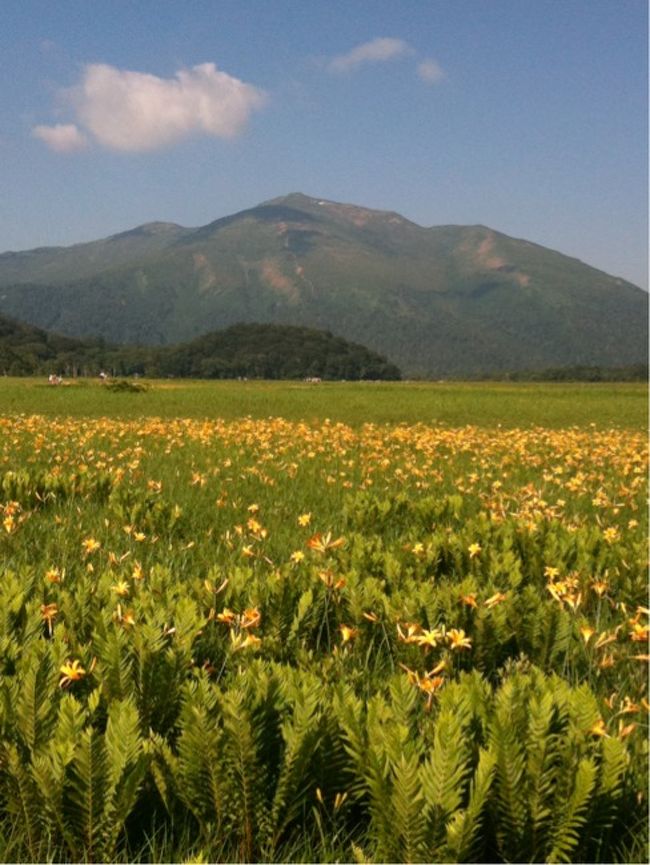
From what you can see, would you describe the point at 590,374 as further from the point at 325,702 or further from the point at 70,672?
the point at 70,672

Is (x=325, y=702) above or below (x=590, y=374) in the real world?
below

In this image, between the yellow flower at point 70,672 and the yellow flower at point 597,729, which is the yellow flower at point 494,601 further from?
the yellow flower at point 70,672

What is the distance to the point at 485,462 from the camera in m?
11.0

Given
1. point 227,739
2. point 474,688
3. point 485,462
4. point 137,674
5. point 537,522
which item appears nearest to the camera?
point 227,739

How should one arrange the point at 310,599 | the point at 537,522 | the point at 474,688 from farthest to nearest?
the point at 537,522 < the point at 310,599 < the point at 474,688

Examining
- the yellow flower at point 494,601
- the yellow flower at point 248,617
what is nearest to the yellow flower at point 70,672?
Result: the yellow flower at point 248,617

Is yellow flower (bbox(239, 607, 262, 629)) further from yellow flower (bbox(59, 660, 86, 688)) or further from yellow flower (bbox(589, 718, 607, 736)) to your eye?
yellow flower (bbox(589, 718, 607, 736))

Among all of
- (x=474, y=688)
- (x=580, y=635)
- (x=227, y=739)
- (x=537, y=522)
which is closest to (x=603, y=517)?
(x=537, y=522)

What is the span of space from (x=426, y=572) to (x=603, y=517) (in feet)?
10.6

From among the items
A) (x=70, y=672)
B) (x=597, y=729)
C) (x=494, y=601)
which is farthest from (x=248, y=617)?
(x=597, y=729)

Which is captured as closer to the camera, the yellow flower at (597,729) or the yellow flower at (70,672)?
the yellow flower at (597,729)

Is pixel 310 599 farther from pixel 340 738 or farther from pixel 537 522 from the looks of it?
pixel 537 522

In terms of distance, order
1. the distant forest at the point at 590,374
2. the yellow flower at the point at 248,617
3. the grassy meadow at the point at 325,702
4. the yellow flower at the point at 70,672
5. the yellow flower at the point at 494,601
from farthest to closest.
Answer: the distant forest at the point at 590,374
the yellow flower at the point at 494,601
the yellow flower at the point at 248,617
the yellow flower at the point at 70,672
the grassy meadow at the point at 325,702

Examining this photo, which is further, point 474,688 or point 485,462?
point 485,462
